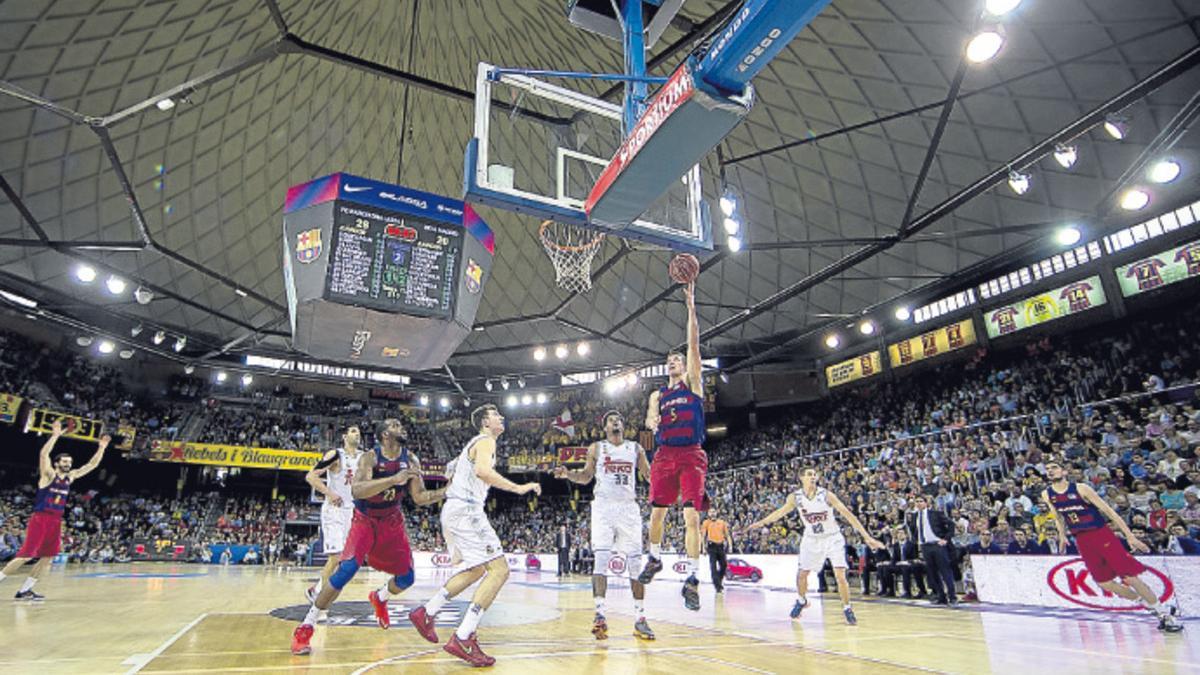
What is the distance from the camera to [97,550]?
28062 mm

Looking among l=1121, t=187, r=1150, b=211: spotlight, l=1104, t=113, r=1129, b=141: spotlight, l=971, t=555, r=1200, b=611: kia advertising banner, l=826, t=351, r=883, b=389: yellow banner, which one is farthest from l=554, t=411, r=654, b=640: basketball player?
l=826, t=351, r=883, b=389: yellow banner

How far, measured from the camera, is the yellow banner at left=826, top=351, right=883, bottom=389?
90.1 ft

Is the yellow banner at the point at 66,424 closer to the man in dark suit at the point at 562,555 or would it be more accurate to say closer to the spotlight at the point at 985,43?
the man in dark suit at the point at 562,555

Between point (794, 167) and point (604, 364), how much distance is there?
17.8 m

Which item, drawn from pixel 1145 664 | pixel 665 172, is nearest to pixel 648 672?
pixel 1145 664

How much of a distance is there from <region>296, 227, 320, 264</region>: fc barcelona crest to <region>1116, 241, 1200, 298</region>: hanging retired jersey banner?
23.2 meters

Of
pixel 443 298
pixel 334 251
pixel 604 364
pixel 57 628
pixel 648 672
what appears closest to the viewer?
pixel 648 672

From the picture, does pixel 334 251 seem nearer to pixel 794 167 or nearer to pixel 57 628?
pixel 57 628

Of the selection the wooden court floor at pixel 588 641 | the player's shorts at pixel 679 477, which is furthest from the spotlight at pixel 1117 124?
the player's shorts at pixel 679 477

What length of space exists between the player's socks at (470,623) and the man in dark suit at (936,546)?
396 inches

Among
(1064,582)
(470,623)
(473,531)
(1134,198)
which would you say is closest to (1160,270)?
(1134,198)

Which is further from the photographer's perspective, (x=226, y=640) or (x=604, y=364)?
(x=604, y=364)

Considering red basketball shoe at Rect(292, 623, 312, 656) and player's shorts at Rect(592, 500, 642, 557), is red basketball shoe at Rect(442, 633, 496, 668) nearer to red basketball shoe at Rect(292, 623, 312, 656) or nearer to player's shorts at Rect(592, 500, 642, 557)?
red basketball shoe at Rect(292, 623, 312, 656)

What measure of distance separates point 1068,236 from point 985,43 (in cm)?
1176
